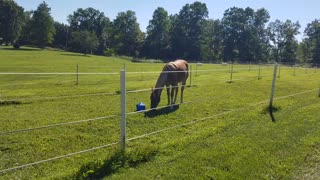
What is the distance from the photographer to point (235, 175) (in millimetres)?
4629

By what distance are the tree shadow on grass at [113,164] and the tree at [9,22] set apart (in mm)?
82190

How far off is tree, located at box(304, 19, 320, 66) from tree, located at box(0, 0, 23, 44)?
243 ft

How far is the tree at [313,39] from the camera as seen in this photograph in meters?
83.6

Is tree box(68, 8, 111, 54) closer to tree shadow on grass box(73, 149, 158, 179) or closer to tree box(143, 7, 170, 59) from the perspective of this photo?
tree box(143, 7, 170, 59)

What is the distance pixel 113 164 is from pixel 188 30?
8688 cm

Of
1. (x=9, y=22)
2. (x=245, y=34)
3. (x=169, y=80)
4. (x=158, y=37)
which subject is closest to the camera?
(x=169, y=80)

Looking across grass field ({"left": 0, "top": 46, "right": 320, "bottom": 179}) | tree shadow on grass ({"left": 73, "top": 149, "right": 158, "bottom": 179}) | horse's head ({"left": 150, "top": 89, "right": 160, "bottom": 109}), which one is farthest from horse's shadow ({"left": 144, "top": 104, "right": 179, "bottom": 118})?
tree shadow on grass ({"left": 73, "top": 149, "right": 158, "bottom": 179})

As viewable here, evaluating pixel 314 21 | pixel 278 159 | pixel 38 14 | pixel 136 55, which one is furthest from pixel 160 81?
pixel 314 21

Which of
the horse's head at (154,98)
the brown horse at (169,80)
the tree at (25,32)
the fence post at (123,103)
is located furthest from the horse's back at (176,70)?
the tree at (25,32)

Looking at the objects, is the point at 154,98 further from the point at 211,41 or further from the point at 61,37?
the point at 61,37

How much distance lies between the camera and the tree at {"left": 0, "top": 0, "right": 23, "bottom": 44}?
256ft

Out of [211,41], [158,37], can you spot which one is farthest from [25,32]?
[211,41]

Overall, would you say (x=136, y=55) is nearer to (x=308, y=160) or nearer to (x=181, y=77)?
(x=181, y=77)

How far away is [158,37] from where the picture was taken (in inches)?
3450
